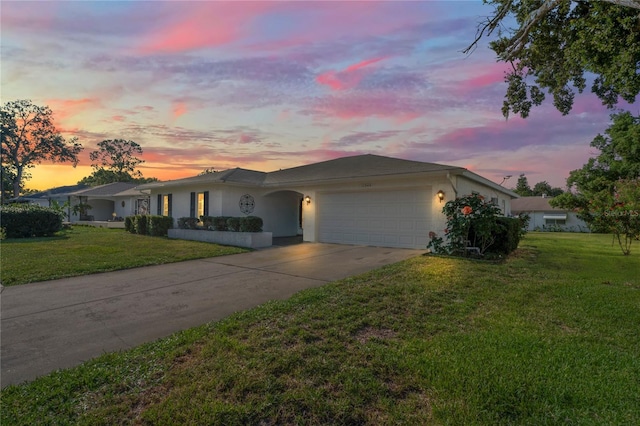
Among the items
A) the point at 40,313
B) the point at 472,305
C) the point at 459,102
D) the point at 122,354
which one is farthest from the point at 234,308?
the point at 459,102

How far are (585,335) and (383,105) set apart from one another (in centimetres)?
974

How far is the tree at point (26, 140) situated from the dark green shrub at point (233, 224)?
35.9m

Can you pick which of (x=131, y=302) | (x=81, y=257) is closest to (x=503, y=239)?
(x=131, y=302)

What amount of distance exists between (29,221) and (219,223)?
9465 mm

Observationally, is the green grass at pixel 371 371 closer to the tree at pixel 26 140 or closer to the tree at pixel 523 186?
the tree at pixel 26 140

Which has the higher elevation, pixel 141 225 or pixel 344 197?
pixel 344 197

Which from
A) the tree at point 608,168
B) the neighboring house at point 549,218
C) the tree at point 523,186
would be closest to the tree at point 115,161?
the neighboring house at point 549,218

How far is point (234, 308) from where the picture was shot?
499 centimetres

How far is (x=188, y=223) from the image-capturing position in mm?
16219

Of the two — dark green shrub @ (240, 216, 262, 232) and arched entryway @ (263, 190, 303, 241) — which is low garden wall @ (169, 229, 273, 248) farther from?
arched entryway @ (263, 190, 303, 241)

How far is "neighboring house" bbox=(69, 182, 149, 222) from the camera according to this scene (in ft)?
84.3

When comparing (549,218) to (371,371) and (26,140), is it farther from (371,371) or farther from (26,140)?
(26,140)

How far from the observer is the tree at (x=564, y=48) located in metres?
7.29

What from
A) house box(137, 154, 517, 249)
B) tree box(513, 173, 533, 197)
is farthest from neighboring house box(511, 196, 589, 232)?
house box(137, 154, 517, 249)
